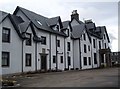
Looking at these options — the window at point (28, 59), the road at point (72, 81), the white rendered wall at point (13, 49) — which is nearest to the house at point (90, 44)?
the window at point (28, 59)

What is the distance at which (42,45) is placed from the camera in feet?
96.2

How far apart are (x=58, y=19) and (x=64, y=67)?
8.34 metres

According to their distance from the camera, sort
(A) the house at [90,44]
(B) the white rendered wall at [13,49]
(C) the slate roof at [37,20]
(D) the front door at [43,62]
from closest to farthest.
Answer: (B) the white rendered wall at [13,49]
(D) the front door at [43,62]
(C) the slate roof at [37,20]
(A) the house at [90,44]

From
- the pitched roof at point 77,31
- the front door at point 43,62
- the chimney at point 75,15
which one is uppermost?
the chimney at point 75,15

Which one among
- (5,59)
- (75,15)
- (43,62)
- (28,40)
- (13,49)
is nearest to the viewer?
(5,59)

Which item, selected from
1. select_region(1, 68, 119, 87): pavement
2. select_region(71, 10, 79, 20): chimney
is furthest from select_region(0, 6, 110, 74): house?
select_region(1, 68, 119, 87): pavement

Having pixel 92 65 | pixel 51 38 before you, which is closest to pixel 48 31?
pixel 51 38

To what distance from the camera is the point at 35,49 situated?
27.9 metres

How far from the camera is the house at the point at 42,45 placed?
79.5 ft

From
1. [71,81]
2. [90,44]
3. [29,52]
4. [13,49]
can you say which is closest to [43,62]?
[29,52]

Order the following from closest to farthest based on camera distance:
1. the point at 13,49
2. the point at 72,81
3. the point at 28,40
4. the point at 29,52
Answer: the point at 72,81 → the point at 13,49 → the point at 29,52 → the point at 28,40

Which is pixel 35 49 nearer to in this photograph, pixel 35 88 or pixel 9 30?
pixel 9 30

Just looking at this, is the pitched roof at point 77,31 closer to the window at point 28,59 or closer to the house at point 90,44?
the house at point 90,44

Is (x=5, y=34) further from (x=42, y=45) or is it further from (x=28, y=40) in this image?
(x=42, y=45)
